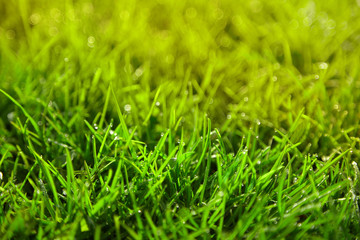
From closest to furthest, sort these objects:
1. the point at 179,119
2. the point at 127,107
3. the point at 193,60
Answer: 1. the point at 179,119
2. the point at 127,107
3. the point at 193,60

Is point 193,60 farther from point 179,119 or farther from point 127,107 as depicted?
point 179,119

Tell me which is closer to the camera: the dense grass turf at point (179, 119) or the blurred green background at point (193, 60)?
the dense grass turf at point (179, 119)

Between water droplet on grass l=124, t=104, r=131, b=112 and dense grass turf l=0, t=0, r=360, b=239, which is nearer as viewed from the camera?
dense grass turf l=0, t=0, r=360, b=239

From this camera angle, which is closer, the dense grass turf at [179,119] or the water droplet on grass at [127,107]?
the dense grass turf at [179,119]

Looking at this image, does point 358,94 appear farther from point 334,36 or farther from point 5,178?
point 5,178

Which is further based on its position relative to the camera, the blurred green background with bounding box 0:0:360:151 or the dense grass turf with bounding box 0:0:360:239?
the blurred green background with bounding box 0:0:360:151

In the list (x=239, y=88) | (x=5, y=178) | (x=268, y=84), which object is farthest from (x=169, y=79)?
(x=5, y=178)

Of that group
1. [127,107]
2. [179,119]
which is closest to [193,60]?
[127,107]

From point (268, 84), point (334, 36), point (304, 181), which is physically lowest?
point (304, 181)
